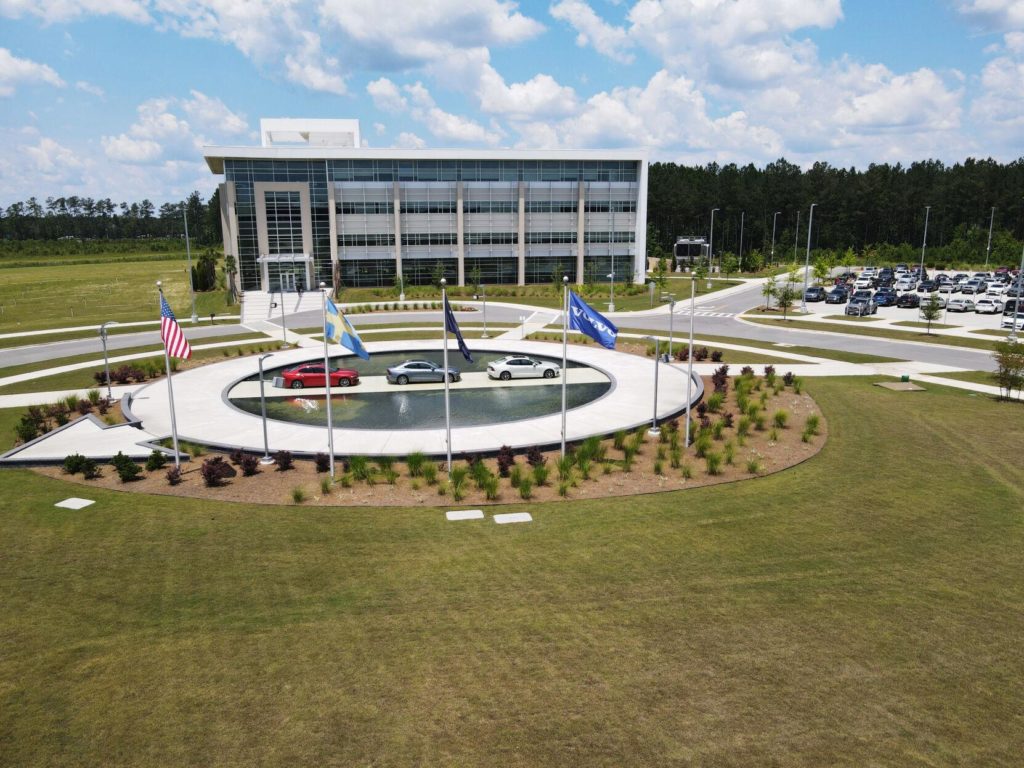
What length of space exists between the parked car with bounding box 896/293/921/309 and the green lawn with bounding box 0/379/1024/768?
2266 inches

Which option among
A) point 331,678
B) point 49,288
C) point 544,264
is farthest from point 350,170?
point 331,678

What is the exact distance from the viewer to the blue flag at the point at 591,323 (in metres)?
22.4

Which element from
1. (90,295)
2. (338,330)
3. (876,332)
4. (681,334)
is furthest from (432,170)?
(338,330)

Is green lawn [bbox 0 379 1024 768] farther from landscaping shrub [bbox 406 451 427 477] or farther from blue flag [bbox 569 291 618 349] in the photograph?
blue flag [bbox 569 291 618 349]

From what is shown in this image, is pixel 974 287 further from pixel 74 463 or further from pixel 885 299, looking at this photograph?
pixel 74 463

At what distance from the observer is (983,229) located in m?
126

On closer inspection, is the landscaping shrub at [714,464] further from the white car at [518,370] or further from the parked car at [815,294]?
the parked car at [815,294]

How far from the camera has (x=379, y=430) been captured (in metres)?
26.5

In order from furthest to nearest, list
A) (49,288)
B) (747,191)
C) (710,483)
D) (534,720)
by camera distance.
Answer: (747,191), (49,288), (710,483), (534,720)

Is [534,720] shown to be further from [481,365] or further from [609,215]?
[609,215]

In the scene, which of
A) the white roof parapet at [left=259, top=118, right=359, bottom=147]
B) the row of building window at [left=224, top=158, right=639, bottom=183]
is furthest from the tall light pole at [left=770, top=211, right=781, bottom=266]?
the white roof parapet at [left=259, top=118, right=359, bottom=147]

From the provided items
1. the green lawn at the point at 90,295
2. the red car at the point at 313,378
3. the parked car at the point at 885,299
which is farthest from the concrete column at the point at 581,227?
the red car at the point at 313,378

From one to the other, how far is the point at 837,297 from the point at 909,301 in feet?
25.1

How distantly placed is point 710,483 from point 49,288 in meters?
107
